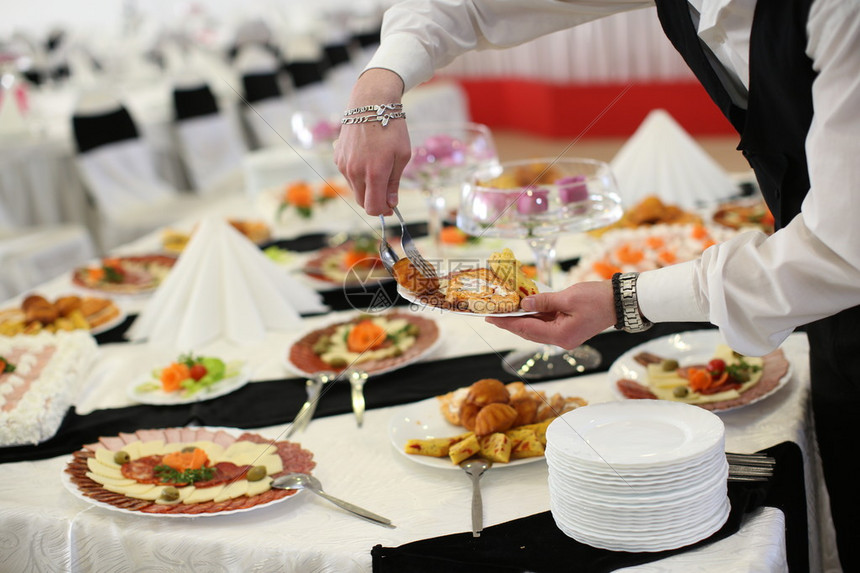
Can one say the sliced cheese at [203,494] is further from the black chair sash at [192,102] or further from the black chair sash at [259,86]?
the black chair sash at [259,86]

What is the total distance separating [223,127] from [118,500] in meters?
4.95

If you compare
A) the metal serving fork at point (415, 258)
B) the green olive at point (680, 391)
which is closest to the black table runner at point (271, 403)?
the green olive at point (680, 391)

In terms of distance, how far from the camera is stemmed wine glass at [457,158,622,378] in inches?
73.6

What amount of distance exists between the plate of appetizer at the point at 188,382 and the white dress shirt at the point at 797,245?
1.01 m

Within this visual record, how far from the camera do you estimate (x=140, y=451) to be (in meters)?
1.57

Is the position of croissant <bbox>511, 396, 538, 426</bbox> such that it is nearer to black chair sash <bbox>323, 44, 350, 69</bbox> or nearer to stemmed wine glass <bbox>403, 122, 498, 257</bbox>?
stemmed wine glass <bbox>403, 122, 498, 257</bbox>

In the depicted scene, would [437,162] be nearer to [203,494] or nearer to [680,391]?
[680,391]

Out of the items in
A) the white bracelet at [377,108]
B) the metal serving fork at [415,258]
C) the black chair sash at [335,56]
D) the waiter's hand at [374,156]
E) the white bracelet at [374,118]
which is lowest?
the metal serving fork at [415,258]

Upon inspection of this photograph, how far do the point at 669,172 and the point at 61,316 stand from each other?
200 cm

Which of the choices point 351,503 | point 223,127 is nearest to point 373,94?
point 351,503

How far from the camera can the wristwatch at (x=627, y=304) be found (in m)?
1.29

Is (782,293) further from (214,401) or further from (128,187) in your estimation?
(128,187)

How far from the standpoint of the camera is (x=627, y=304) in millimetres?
1289

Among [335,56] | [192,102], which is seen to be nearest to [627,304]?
[192,102]
